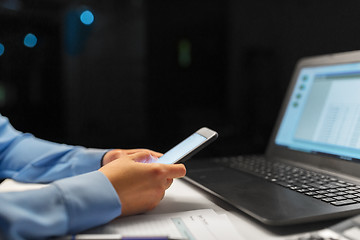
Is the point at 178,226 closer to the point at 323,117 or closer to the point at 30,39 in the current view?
the point at 323,117

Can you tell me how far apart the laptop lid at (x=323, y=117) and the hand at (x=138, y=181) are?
0.40 metres

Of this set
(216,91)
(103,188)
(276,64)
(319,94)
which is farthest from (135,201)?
(276,64)

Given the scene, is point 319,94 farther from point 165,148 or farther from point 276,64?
point 165,148

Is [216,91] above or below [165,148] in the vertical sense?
above

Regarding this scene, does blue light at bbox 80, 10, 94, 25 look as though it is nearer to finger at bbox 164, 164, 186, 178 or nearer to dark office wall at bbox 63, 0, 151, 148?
dark office wall at bbox 63, 0, 151, 148

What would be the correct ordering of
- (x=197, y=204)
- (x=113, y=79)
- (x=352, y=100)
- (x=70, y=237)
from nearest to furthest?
(x=70, y=237)
(x=197, y=204)
(x=352, y=100)
(x=113, y=79)

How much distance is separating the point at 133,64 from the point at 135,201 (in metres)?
0.63

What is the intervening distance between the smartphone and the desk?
0.23ft

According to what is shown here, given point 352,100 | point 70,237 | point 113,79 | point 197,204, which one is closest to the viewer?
point 70,237

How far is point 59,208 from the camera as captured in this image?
379 millimetres

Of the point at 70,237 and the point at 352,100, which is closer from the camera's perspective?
the point at 70,237

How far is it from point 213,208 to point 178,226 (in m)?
0.11

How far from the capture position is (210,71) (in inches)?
41.3

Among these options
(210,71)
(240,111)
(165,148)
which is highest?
(210,71)
